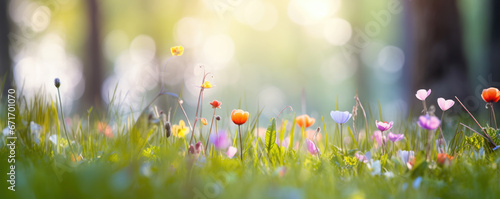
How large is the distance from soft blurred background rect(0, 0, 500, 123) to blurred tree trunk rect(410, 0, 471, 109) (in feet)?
0.04

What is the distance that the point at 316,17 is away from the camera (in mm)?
21672

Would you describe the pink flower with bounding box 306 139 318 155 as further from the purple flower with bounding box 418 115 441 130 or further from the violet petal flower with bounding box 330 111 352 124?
the purple flower with bounding box 418 115 441 130

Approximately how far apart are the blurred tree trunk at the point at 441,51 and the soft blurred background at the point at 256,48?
0.01 metres

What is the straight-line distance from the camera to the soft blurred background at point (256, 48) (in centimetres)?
434

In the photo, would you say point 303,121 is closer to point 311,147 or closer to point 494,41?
point 311,147

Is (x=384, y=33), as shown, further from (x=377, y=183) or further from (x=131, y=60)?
(x=377, y=183)

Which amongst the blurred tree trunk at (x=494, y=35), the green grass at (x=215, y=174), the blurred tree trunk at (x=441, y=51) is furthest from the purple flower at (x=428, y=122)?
the blurred tree trunk at (x=494, y=35)

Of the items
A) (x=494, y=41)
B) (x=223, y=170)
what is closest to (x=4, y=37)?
(x=223, y=170)

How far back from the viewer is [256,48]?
93.0ft

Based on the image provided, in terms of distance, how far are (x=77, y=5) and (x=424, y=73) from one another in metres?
8.51

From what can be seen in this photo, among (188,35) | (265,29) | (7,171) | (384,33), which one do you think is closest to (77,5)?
(188,35)

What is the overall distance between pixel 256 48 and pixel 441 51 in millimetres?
24202

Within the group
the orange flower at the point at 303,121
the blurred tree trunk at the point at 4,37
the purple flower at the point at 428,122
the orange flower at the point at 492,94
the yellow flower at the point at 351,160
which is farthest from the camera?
the blurred tree trunk at the point at 4,37

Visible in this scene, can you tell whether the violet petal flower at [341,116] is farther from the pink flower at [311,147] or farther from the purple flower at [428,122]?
the purple flower at [428,122]
